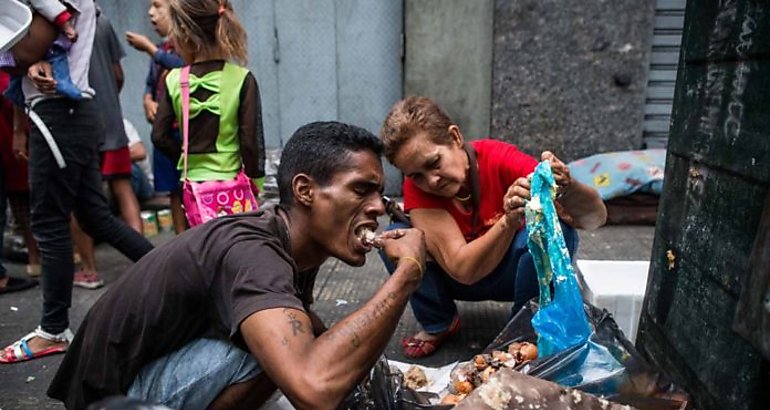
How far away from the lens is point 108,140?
13.1ft

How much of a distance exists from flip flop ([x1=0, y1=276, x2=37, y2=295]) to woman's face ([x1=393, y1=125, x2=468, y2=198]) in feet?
8.69

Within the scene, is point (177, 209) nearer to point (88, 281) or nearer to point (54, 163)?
point (88, 281)

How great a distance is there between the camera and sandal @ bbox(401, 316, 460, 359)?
2695mm

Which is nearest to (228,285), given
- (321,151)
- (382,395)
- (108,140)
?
(321,151)

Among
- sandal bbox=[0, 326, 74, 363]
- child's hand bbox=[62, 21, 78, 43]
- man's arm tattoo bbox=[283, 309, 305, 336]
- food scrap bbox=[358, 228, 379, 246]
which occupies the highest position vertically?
child's hand bbox=[62, 21, 78, 43]

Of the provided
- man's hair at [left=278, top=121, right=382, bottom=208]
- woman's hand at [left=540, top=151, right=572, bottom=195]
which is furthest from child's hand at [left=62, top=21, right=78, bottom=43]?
woman's hand at [left=540, top=151, right=572, bottom=195]

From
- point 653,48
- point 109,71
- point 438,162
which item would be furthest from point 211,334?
point 653,48

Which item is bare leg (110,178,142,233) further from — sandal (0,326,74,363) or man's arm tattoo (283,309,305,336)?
man's arm tattoo (283,309,305,336)

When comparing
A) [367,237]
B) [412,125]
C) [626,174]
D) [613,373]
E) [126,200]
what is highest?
[412,125]

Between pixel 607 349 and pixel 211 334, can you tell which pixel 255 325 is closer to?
pixel 211 334

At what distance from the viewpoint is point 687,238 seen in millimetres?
1773

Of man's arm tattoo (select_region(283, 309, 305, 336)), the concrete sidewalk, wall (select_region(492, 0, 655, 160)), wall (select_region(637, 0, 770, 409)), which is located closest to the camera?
man's arm tattoo (select_region(283, 309, 305, 336))

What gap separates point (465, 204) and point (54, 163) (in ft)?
5.86

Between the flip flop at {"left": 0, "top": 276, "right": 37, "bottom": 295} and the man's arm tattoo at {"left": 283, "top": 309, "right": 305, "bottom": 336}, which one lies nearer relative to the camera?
the man's arm tattoo at {"left": 283, "top": 309, "right": 305, "bottom": 336}
